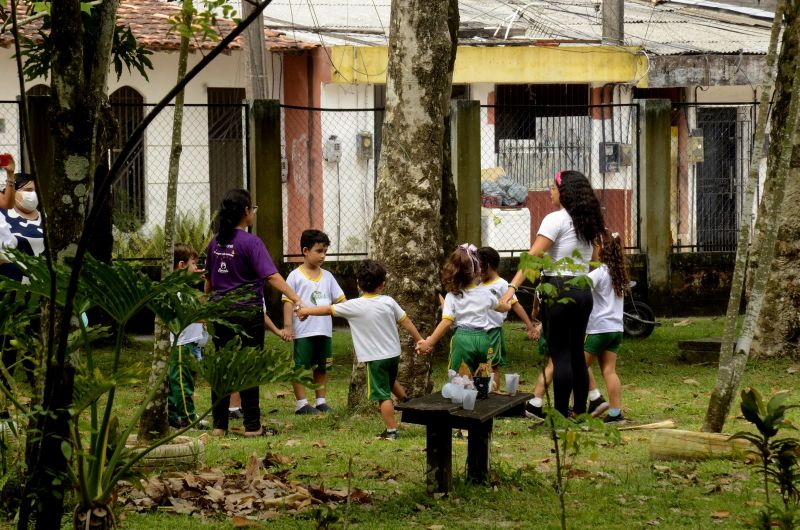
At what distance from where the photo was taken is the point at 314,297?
1095cm

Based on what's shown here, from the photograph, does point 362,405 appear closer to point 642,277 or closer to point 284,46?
point 642,277

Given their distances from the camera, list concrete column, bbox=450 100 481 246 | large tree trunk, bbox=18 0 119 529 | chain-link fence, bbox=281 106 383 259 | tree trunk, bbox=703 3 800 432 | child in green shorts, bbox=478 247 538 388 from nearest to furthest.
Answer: large tree trunk, bbox=18 0 119 529
tree trunk, bbox=703 3 800 432
child in green shorts, bbox=478 247 538 388
concrete column, bbox=450 100 481 246
chain-link fence, bbox=281 106 383 259

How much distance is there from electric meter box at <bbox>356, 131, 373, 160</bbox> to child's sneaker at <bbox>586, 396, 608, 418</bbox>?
9.24 metres

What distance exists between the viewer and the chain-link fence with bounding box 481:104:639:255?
60.1 ft

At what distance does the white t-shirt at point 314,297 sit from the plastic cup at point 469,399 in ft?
12.2

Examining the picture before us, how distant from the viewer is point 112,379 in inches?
209

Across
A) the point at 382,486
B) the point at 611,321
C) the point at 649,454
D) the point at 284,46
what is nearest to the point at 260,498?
the point at 382,486

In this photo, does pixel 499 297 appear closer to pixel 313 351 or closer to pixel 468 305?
pixel 468 305

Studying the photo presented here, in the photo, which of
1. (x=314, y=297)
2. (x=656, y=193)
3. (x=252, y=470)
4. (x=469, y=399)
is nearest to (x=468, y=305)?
(x=314, y=297)

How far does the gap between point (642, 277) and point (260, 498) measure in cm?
1115

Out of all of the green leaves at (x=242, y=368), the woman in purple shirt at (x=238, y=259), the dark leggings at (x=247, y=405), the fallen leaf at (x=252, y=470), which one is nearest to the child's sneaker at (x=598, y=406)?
the woman in purple shirt at (x=238, y=259)

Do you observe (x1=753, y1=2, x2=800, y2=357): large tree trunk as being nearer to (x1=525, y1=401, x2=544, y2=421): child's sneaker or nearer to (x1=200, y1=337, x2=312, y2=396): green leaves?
(x1=525, y1=401, x2=544, y2=421): child's sneaker

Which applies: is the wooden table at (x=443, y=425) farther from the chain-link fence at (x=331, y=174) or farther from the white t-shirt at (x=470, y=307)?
the chain-link fence at (x=331, y=174)

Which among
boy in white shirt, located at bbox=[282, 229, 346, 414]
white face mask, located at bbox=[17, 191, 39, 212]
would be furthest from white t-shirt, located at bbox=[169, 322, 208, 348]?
white face mask, located at bbox=[17, 191, 39, 212]
